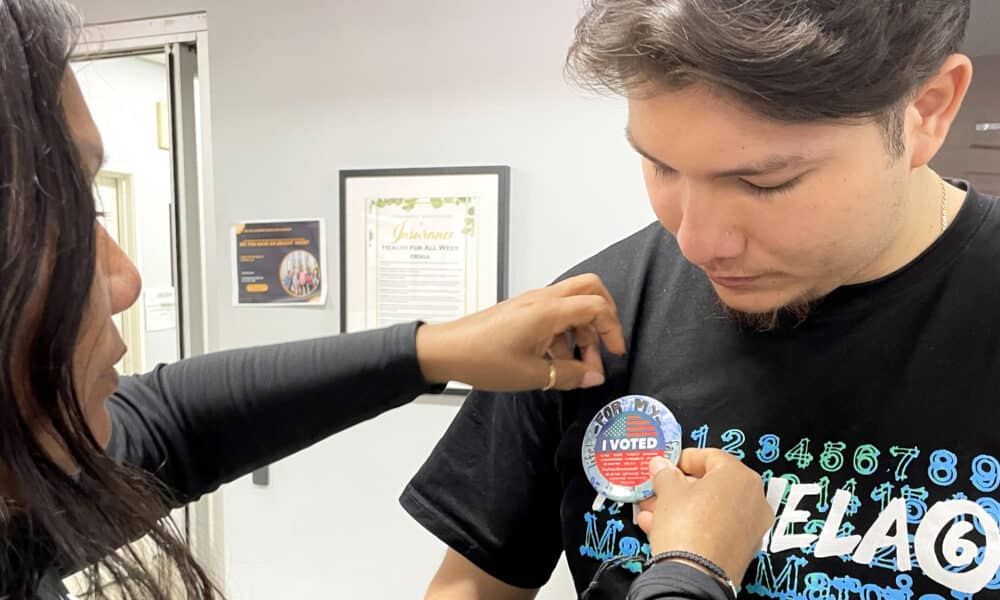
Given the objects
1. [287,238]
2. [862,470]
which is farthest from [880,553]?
[287,238]

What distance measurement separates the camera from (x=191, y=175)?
1846 millimetres

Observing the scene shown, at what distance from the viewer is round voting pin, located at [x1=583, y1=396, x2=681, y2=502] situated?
74 cm

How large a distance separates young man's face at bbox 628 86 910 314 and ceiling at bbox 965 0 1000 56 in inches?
37.5

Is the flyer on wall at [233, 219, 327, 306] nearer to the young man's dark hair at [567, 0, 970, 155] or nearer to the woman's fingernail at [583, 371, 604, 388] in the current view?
the woman's fingernail at [583, 371, 604, 388]

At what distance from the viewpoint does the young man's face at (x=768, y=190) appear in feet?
1.88

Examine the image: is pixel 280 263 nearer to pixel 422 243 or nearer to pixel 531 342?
pixel 422 243

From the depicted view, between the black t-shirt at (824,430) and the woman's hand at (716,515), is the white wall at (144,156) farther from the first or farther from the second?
the woman's hand at (716,515)

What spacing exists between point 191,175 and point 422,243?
2.32ft

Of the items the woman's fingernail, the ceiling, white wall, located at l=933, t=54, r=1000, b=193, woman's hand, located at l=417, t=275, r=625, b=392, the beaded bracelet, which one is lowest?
the beaded bracelet

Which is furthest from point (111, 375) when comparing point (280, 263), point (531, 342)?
point (280, 263)

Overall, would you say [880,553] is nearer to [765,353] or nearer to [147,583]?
[765,353]

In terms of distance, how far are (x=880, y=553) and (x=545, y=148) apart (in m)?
1.08

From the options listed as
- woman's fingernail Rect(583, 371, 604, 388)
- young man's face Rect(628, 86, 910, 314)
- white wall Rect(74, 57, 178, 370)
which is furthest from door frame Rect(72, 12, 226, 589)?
young man's face Rect(628, 86, 910, 314)

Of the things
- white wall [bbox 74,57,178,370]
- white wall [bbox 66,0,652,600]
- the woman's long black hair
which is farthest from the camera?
white wall [bbox 74,57,178,370]
